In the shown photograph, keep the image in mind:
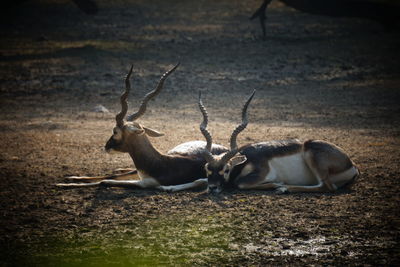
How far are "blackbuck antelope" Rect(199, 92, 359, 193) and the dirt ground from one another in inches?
7.1

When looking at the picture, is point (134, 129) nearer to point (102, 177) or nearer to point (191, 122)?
point (102, 177)

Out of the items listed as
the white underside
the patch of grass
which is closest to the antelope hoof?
the white underside

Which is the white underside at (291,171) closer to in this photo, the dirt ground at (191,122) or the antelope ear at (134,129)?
the dirt ground at (191,122)

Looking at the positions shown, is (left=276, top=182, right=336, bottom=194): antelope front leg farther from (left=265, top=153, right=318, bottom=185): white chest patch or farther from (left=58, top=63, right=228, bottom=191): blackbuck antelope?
(left=58, top=63, right=228, bottom=191): blackbuck antelope

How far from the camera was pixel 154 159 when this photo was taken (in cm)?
792

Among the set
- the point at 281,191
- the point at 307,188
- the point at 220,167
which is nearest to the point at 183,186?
the point at 220,167

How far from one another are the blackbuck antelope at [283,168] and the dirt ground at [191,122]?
0.59 feet

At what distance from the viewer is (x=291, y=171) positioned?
25.3 ft

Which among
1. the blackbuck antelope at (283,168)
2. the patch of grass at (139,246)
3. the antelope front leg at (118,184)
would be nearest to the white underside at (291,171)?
the blackbuck antelope at (283,168)

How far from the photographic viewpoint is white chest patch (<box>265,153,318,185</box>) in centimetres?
769

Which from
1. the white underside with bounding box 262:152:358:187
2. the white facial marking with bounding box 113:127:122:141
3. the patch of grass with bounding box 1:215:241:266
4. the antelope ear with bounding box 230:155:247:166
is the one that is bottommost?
the patch of grass with bounding box 1:215:241:266

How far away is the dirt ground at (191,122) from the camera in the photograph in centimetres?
584

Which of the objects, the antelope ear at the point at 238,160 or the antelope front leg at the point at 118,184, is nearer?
the antelope ear at the point at 238,160

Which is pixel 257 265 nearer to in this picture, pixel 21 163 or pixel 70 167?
pixel 70 167
